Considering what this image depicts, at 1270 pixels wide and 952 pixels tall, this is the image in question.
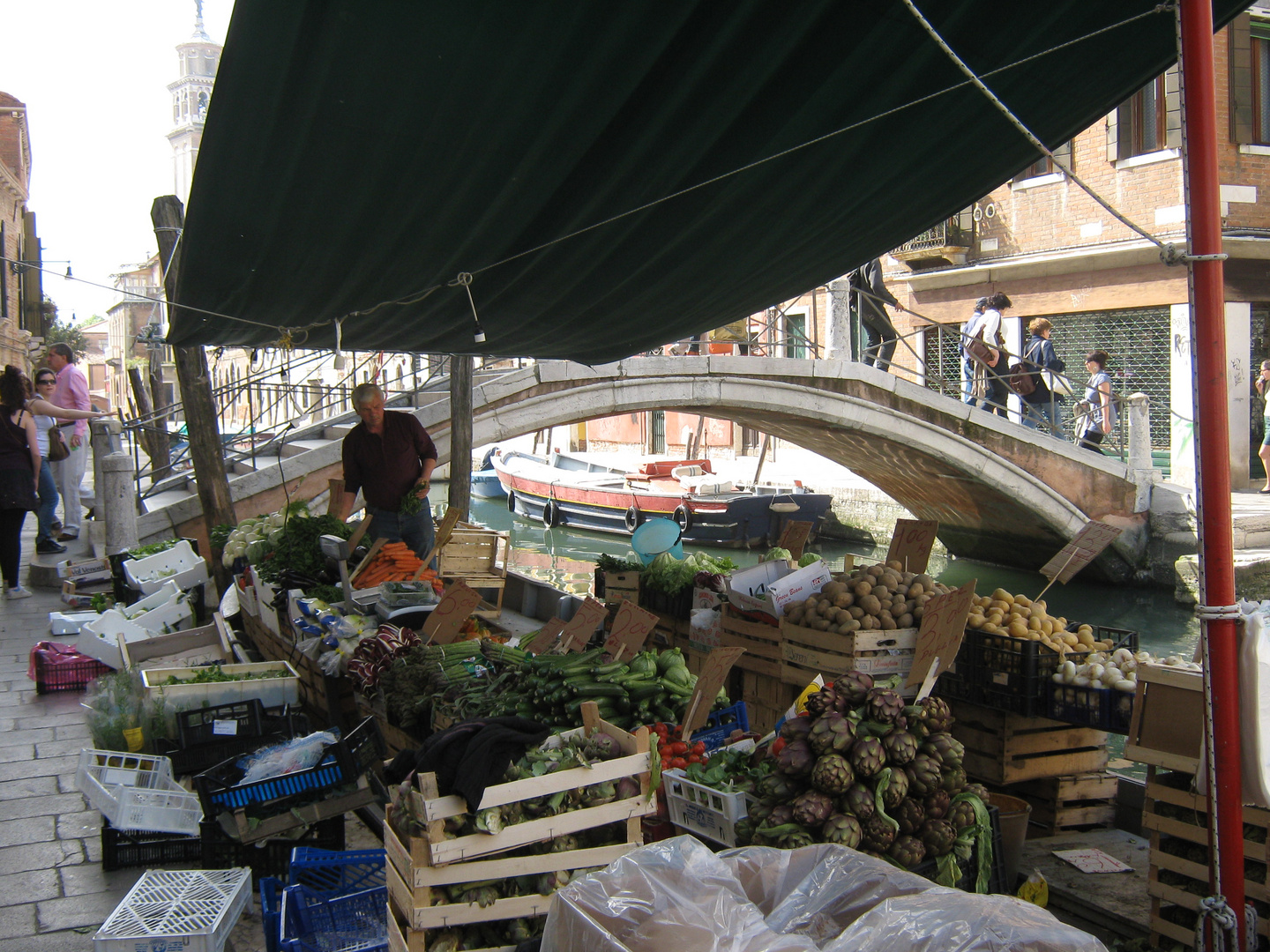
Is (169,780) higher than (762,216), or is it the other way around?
(762,216)

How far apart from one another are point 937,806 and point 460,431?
6955 mm

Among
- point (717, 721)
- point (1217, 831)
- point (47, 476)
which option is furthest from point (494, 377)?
point (1217, 831)

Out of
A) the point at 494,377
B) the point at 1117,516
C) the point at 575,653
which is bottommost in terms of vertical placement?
the point at 1117,516

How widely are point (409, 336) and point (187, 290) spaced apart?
1.14 meters

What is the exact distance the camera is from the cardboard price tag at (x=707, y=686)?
2967mm

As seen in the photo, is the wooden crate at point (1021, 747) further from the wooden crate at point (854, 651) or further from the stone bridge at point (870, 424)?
the stone bridge at point (870, 424)

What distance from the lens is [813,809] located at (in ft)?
7.50

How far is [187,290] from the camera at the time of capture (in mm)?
3580

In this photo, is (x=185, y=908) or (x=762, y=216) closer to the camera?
(x=185, y=908)

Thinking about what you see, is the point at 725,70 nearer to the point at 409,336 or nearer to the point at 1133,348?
the point at 409,336

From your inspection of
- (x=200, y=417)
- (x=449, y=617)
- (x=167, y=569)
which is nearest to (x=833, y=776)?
(x=449, y=617)

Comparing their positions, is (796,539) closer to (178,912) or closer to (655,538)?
(655,538)

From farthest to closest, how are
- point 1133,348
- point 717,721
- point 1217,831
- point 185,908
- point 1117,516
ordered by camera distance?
1. point 1133,348
2. point 1117,516
3. point 717,721
4. point 185,908
5. point 1217,831

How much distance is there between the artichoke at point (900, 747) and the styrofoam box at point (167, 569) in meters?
5.01
